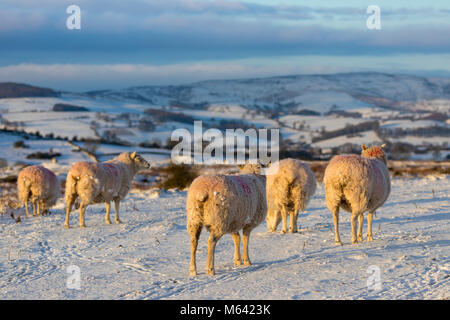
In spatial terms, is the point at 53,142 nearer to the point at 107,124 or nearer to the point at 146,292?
the point at 107,124

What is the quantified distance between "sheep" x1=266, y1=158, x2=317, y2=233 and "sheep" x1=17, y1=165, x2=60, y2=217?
9457mm

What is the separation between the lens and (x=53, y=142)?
9944 cm

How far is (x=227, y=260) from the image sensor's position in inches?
436

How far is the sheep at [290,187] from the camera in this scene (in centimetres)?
1357

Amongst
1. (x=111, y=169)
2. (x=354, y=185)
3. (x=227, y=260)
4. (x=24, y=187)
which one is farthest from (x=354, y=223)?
(x=24, y=187)

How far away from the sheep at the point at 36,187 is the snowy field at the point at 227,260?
1.77 meters

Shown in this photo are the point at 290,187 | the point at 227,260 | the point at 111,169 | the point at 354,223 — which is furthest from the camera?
the point at 111,169

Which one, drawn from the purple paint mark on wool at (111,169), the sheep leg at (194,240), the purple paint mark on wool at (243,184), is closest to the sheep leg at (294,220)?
the purple paint mark on wool at (243,184)

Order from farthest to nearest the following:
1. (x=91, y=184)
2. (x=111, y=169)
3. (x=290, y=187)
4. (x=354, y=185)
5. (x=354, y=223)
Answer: (x=111, y=169)
(x=91, y=184)
(x=290, y=187)
(x=354, y=223)
(x=354, y=185)

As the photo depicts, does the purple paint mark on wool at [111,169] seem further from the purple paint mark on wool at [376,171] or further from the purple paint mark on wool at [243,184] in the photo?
the purple paint mark on wool at [376,171]

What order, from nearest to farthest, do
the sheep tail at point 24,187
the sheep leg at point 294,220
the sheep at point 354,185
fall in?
the sheep at point 354,185 → the sheep leg at point 294,220 → the sheep tail at point 24,187

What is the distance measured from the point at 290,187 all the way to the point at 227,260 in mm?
3404

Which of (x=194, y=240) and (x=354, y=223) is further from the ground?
(x=194, y=240)

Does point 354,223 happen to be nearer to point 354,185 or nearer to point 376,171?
point 354,185
